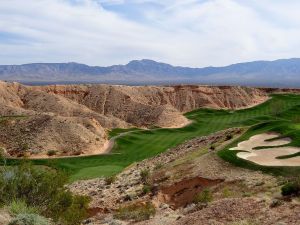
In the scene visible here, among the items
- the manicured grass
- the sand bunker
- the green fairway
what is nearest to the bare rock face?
the manicured grass

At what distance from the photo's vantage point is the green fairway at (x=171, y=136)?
3675 centimetres

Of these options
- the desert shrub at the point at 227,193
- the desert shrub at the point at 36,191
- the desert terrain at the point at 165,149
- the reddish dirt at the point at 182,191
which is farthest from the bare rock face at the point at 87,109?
the desert shrub at the point at 36,191

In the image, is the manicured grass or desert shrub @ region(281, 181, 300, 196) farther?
the manicured grass

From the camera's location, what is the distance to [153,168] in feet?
111

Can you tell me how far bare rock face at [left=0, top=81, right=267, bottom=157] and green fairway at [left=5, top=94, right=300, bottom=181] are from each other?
3150 millimetres

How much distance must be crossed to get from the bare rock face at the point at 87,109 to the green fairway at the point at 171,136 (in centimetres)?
315

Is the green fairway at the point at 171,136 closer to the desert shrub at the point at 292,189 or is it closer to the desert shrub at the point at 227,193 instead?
the desert shrub at the point at 227,193

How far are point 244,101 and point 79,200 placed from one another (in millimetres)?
86981

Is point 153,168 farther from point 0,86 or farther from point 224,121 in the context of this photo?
point 0,86

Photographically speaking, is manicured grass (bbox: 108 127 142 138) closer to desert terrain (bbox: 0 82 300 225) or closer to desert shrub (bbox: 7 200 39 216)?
desert terrain (bbox: 0 82 300 225)

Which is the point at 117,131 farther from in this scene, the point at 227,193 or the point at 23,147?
the point at 227,193

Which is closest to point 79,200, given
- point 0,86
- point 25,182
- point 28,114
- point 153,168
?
point 25,182

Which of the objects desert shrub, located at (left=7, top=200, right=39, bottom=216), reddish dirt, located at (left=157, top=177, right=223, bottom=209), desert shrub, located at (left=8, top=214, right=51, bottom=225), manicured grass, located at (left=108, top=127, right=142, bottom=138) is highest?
desert shrub, located at (left=8, top=214, right=51, bottom=225)

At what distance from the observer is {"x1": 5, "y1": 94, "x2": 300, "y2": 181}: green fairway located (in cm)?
3675
